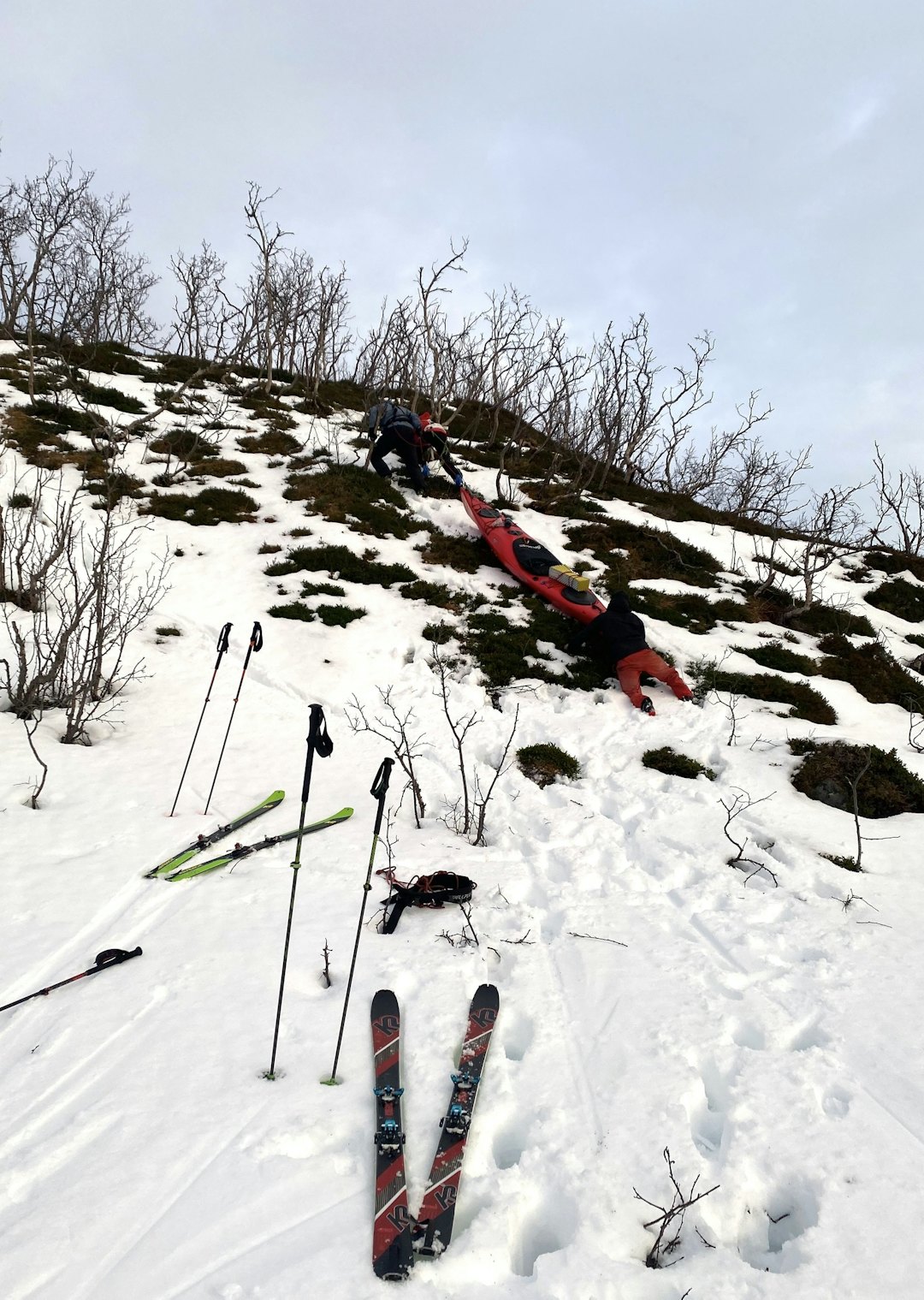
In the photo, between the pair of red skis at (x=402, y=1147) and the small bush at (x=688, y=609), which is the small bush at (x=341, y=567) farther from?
the pair of red skis at (x=402, y=1147)

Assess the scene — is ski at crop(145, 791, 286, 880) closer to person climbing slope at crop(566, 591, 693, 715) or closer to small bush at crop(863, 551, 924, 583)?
person climbing slope at crop(566, 591, 693, 715)

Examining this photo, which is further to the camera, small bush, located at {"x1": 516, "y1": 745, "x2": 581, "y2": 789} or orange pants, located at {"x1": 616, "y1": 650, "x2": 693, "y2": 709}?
orange pants, located at {"x1": 616, "y1": 650, "x2": 693, "y2": 709}

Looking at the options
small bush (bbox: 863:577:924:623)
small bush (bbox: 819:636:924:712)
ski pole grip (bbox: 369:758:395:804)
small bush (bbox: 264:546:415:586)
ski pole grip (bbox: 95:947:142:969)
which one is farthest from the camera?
small bush (bbox: 863:577:924:623)

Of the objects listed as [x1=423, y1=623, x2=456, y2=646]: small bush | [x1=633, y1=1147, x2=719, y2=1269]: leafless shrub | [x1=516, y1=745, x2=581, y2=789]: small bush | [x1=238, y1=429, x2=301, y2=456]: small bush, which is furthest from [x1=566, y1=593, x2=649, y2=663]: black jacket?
[x1=238, y1=429, x2=301, y2=456]: small bush

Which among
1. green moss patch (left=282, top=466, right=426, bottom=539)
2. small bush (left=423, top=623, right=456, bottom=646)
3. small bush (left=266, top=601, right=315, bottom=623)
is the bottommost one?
small bush (left=266, top=601, right=315, bottom=623)

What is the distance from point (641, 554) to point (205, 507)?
864 centimetres

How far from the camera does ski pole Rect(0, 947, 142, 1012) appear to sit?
3.22m

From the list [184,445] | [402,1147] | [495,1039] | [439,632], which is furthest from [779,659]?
[184,445]

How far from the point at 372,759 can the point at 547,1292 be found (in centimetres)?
479

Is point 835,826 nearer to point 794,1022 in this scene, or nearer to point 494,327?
point 794,1022

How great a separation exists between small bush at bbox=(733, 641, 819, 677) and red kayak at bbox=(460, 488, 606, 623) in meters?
2.30

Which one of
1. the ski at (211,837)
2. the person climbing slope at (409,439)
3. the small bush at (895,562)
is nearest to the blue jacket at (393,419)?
the person climbing slope at (409,439)

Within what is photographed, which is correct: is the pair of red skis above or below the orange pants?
below

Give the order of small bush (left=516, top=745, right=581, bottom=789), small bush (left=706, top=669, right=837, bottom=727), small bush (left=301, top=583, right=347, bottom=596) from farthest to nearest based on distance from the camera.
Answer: small bush (left=301, top=583, right=347, bottom=596), small bush (left=706, top=669, right=837, bottom=727), small bush (left=516, top=745, right=581, bottom=789)
